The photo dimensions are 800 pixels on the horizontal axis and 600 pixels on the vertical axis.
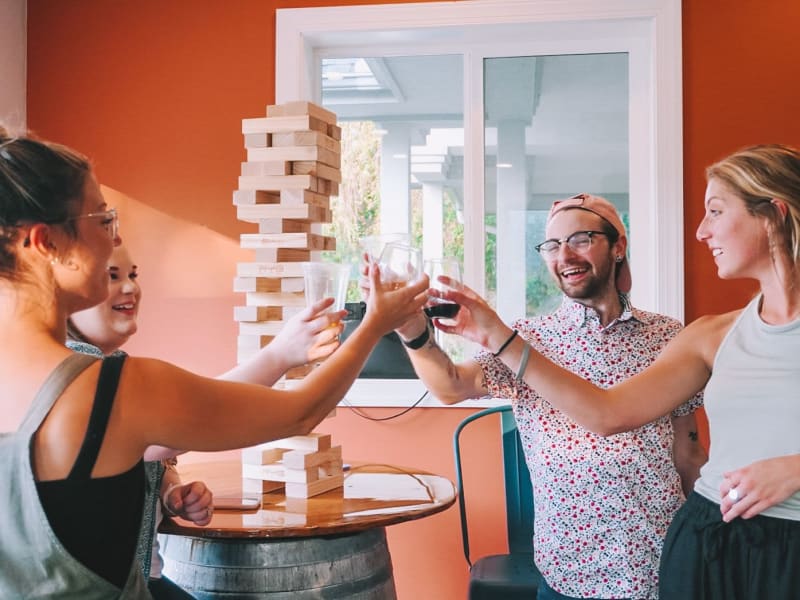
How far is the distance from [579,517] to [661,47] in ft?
6.67

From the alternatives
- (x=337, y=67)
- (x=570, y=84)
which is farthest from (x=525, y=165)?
(x=337, y=67)

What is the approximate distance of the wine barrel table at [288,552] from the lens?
1.76 metres

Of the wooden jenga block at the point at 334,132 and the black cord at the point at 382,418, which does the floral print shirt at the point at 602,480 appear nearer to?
the wooden jenga block at the point at 334,132

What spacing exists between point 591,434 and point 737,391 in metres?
0.39

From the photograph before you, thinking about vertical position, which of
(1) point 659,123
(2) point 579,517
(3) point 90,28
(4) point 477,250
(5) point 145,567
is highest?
(3) point 90,28

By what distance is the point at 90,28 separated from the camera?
11.7 feet

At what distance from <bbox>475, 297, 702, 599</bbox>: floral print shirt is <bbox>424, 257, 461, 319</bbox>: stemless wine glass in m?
0.36

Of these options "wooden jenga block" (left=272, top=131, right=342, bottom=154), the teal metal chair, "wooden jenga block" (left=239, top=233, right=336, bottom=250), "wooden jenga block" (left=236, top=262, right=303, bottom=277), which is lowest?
the teal metal chair

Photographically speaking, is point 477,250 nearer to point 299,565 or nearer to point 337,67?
point 337,67

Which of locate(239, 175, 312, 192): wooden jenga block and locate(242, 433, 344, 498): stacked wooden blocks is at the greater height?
locate(239, 175, 312, 192): wooden jenga block

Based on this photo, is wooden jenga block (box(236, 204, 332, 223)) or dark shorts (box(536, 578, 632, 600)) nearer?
dark shorts (box(536, 578, 632, 600))

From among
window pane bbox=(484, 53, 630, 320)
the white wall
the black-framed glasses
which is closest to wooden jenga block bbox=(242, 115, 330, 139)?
the black-framed glasses

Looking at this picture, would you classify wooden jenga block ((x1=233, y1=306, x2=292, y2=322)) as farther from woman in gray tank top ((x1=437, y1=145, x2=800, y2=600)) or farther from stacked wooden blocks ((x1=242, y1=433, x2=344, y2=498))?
woman in gray tank top ((x1=437, y1=145, x2=800, y2=600))

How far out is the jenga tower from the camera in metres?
2.18
